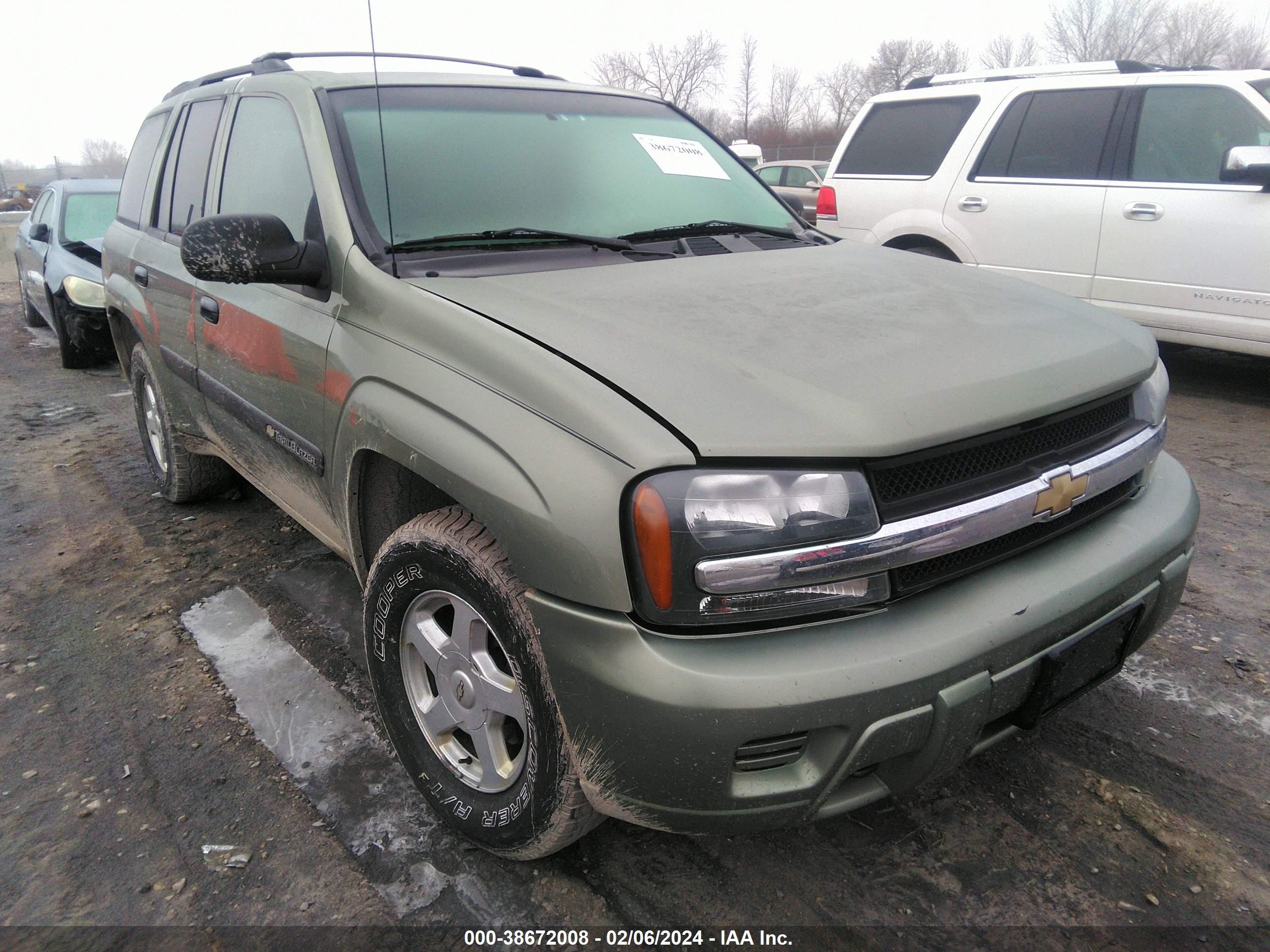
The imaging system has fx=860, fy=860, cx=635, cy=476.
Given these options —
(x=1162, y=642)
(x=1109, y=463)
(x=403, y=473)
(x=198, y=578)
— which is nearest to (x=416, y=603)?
(x=403, y=473)

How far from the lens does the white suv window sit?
16.3ft

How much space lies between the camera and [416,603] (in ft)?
6.40

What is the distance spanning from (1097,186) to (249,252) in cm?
518

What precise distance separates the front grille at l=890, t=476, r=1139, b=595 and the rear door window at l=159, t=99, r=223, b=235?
2810 mm

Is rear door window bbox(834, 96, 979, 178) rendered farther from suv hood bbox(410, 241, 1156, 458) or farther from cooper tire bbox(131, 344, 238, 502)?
cooper tire bbox(131, 344, 238, 502)

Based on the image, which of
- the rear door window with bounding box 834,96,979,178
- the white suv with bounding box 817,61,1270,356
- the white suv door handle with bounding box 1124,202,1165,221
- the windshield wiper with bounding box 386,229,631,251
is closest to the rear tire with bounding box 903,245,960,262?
the white suv with bounding box 817,61,1270,356

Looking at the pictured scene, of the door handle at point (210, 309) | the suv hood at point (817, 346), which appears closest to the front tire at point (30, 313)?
the door handle at point (210, 309)

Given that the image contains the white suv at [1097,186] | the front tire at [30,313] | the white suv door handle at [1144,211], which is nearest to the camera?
the white suv at [1097,186]

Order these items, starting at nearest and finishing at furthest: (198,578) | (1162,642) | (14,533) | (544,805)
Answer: (544,805), (1162,642), (198,578), (14,533)

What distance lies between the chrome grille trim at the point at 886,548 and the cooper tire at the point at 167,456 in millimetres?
3128

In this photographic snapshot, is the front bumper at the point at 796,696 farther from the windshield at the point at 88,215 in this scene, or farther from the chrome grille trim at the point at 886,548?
the windshield at the point at 88,215

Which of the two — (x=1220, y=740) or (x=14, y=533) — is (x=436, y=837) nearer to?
(x=1220, y=740)

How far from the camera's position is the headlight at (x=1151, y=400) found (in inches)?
81.4

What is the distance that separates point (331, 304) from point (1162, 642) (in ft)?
9.00
